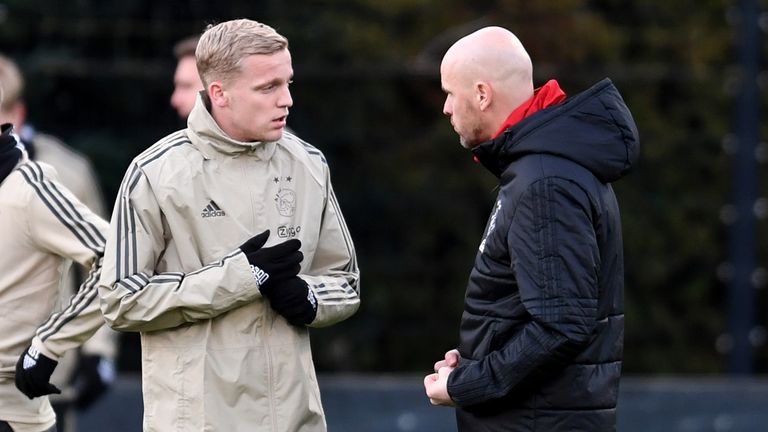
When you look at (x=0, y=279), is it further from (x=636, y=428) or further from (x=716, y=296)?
(x=716, y=296)

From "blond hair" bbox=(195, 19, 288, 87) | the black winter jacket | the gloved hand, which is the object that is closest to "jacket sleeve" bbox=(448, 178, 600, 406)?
the black winter jacket

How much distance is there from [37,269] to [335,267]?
0.89 m

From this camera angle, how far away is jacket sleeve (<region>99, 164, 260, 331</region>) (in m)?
3.85

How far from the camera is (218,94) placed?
400 centimetres

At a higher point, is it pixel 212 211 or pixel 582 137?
pixel 582 137

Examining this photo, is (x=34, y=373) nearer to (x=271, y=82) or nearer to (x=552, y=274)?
(x=271, y=82)

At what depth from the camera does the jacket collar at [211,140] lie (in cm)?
397

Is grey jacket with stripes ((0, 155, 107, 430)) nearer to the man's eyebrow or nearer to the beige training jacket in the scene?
the man's eyebrow

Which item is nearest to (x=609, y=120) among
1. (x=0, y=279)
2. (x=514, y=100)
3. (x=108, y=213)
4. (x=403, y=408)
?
(x=514, y=100)

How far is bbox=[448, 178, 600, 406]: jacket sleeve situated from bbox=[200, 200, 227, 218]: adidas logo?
2.65 feet

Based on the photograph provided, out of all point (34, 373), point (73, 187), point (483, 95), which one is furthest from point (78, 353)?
point (483, 95)

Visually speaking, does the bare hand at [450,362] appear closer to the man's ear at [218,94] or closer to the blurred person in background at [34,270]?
the man's ear at [218,94]

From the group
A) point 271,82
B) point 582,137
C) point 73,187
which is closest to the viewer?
point 582,137

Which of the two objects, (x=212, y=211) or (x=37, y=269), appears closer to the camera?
(x=212, y=211)
